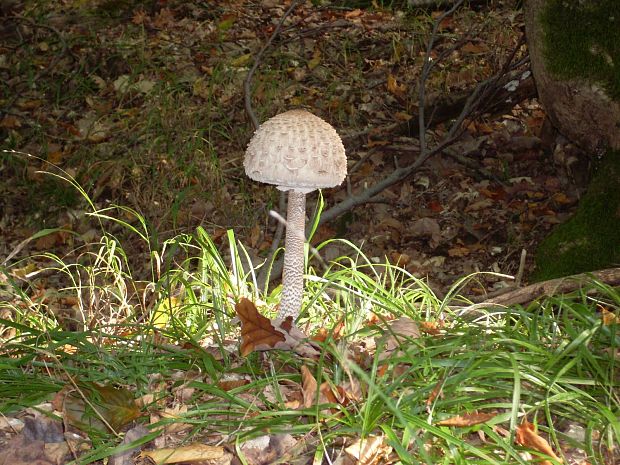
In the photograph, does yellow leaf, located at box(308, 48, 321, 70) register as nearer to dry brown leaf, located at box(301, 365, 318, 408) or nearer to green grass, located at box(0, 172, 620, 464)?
green grass, located at box(0, 172, 620, 464)

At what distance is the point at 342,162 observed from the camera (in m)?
2.82

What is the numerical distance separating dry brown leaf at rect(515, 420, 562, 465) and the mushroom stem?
1197 millimetres

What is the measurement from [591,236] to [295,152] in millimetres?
2182

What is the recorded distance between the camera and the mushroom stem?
296 cm

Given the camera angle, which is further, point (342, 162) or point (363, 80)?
point (363, 80)

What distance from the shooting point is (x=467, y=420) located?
7.09ft

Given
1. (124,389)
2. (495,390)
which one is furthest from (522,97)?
(124,389)

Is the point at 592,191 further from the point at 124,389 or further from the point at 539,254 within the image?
the point at 124,389

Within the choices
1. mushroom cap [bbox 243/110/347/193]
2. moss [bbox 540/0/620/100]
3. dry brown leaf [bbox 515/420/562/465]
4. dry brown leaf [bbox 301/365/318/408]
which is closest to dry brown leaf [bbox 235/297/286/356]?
dry brown leaf [bbox 301/365/318/408]

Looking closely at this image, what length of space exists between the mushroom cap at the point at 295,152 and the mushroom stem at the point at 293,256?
23 centimetres

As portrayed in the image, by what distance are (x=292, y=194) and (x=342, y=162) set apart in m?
0.27

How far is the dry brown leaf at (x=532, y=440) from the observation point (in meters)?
2.06

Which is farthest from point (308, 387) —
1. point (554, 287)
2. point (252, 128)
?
point (252, 128)

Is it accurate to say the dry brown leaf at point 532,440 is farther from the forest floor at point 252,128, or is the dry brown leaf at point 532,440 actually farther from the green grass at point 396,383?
the forest floor at point 252,128
